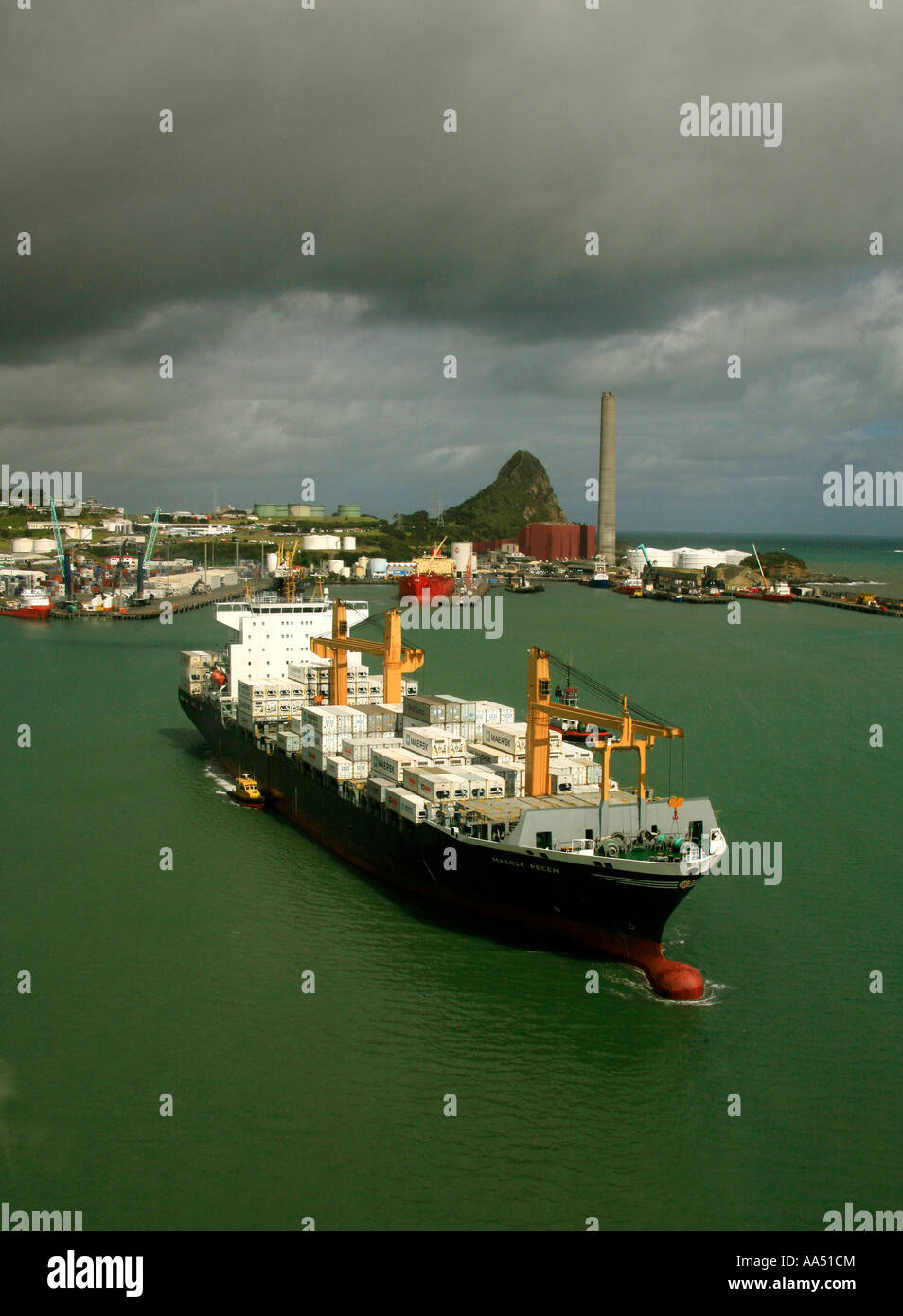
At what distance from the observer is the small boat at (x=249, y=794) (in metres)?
23.9

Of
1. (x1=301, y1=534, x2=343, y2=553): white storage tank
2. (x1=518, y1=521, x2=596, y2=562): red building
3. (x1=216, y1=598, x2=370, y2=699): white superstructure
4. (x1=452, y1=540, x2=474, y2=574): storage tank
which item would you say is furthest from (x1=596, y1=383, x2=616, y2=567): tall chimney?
(x1=216, y1=598, x2=370, y2=699): white superstructure

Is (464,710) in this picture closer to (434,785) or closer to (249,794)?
(434,785)

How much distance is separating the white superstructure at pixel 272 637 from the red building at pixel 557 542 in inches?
4640

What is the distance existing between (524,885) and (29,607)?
63889 mm

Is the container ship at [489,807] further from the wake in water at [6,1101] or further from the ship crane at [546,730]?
the wake in water at [6,1101]

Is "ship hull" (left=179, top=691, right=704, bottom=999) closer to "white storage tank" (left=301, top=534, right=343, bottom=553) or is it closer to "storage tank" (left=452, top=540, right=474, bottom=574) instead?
"storage tank" (left=452, top=540, right=474, bottom=574)

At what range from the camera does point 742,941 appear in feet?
52.1

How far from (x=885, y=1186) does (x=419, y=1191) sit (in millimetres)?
4762

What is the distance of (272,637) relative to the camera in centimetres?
3166

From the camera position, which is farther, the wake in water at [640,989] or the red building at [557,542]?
the red building at [557,542]

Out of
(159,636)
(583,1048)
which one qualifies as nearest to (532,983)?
(583,1048)

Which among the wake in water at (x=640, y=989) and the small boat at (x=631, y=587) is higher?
the small boat at (x=631, y=587)

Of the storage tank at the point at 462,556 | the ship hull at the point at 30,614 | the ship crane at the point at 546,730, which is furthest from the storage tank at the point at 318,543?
the ship crane at the point at 546,730
